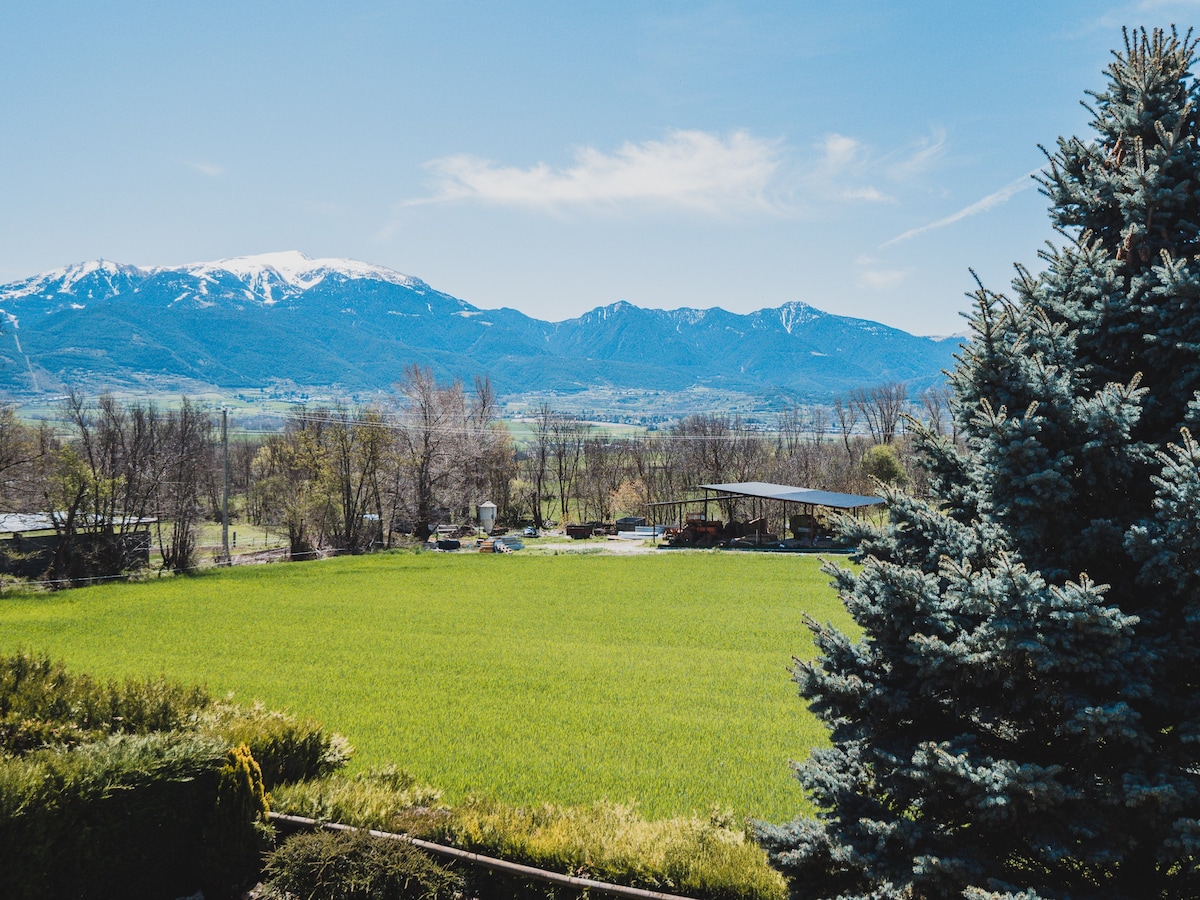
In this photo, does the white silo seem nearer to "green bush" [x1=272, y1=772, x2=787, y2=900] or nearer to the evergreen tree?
"green bush" [x1=272, y1=772, x2=787, y2=900]

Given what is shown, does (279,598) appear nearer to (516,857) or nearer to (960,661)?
(516,857)

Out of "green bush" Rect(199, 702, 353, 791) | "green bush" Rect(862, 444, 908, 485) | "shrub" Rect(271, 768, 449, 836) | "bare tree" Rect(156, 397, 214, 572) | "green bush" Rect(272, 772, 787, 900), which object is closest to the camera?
"green bush" Rect(272, 772, 787, 900)

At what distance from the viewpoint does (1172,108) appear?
13.7 feet

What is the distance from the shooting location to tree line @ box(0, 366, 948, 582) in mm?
33125

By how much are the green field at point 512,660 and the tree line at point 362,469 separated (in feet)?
18.5

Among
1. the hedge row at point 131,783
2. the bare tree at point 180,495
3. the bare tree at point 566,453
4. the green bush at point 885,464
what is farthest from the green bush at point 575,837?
the bare tree at point 566,453

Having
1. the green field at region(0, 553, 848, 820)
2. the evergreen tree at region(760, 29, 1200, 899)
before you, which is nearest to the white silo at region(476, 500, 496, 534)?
the green field at region(0, 553, 848, 820)

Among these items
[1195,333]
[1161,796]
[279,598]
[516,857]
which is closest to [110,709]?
[516,857]

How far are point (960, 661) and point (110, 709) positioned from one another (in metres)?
7.93

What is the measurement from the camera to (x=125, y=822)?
5.72 meters

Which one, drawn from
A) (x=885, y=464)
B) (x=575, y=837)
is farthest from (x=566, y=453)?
(x=575, y=837)

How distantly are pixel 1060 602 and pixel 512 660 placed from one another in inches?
560

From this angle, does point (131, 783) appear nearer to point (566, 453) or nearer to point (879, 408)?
point (566, 453)

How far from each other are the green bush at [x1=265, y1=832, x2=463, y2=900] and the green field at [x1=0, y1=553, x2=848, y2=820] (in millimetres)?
2333
